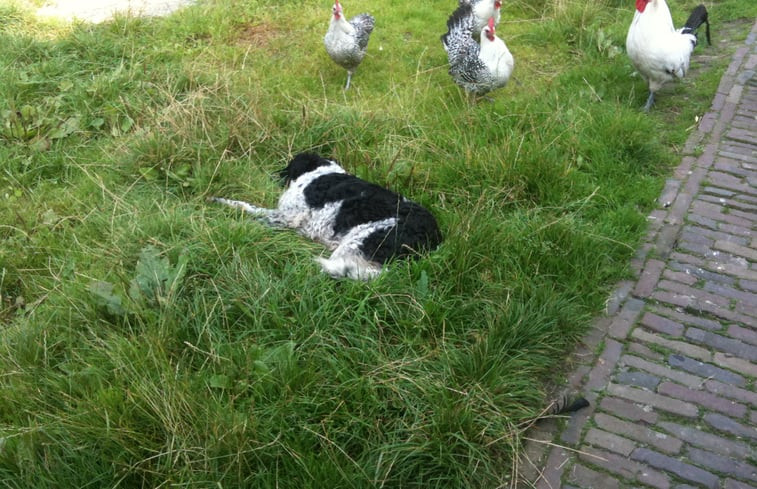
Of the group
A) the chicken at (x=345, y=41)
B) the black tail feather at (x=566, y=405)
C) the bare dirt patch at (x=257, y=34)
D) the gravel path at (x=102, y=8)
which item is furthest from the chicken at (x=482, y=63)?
the gravel path at (x=102, y=8)

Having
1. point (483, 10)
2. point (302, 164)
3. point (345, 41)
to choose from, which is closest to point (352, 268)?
point (302, 164)

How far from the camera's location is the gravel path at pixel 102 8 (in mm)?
7895

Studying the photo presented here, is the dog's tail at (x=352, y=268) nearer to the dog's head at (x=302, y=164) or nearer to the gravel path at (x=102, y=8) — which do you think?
the dog's head at (x=302, y=164)

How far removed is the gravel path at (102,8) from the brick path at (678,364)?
20.8ft

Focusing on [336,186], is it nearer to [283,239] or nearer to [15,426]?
[283,239]

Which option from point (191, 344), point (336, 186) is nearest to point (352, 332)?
point (191, 344)

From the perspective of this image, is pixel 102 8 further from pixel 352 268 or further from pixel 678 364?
pixel 678 364

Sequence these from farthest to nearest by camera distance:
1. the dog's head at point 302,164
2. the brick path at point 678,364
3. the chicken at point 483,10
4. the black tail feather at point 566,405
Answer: the chicken at point 483,10, the dog's head at point 302,164, the black tail feather at point 566,405, the brick path at point 678,364

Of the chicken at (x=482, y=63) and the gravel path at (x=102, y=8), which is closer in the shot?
the chicken at (x=482, y=63)

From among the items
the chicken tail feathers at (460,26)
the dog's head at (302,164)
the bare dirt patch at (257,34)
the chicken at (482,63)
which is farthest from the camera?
the bare dirt patch at (257,34)

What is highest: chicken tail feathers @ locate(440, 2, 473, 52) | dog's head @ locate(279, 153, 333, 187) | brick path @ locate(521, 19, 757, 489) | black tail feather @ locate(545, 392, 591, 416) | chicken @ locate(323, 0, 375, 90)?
chicken tail feathers @ locate(440, 2, 473, 52)

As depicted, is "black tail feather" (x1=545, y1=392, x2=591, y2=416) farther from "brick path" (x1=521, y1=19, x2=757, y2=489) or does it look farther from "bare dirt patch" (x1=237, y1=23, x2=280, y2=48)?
"bare dirt patch" (x1=237, y1=23, x2=280, y2=48)

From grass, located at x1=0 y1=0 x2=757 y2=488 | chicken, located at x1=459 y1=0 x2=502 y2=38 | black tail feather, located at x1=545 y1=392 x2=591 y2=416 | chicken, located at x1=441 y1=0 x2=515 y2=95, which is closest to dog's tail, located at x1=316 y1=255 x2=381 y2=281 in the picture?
grass, located at x1=0 y1=0 x2=757 y2=488

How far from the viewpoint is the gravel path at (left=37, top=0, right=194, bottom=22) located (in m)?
7.89
